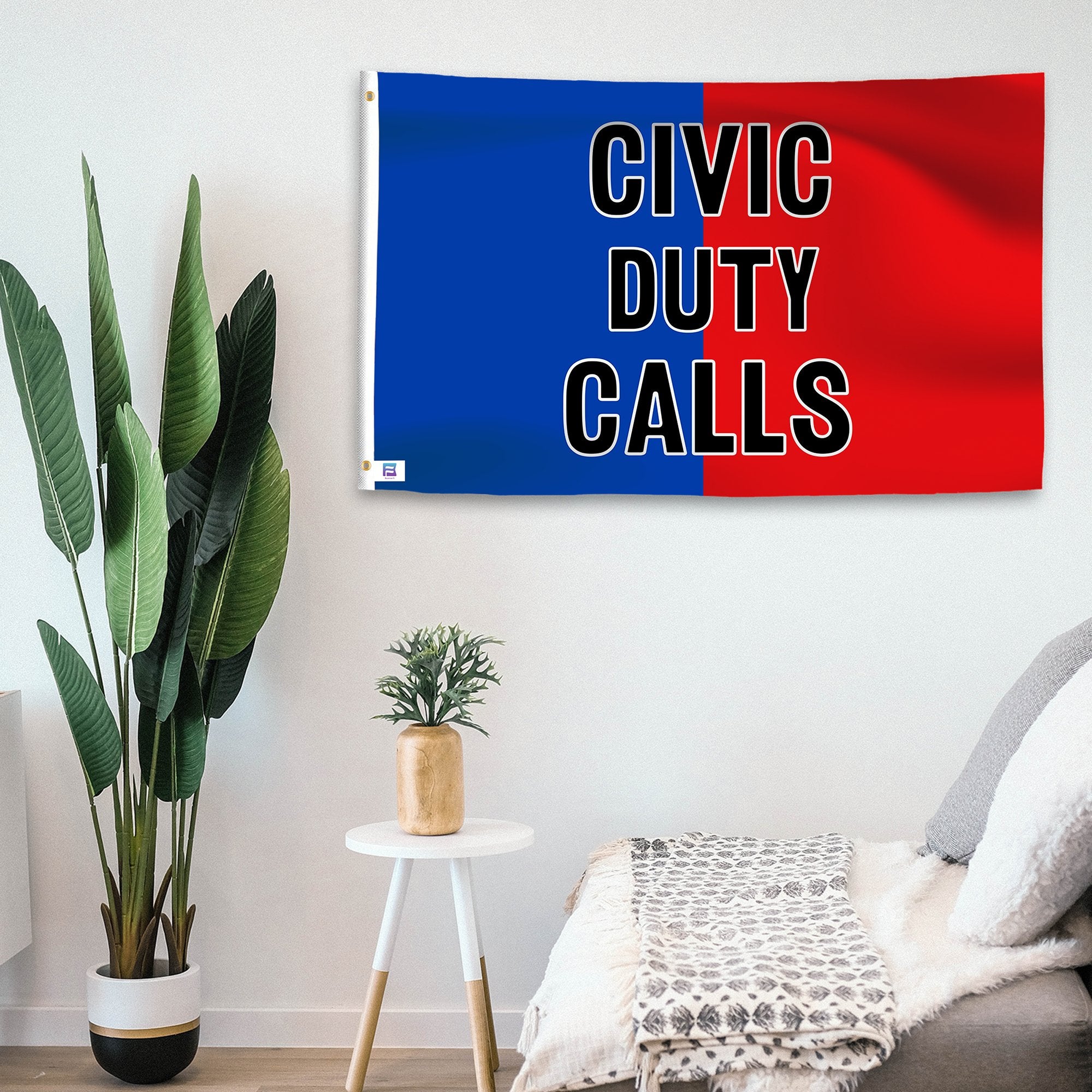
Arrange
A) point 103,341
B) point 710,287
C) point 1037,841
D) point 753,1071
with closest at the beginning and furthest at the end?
point 753,1071 < point 1037,841 < point 103,341 < point 710,287

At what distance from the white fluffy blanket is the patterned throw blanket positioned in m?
0.02

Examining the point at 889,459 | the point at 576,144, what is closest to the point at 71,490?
the point at 576,144

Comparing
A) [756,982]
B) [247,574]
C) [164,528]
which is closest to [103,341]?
[164,528]

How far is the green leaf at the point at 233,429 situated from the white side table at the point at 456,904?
0.64 m

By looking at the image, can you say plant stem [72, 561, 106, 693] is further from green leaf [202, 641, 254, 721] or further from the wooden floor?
the wooden floor

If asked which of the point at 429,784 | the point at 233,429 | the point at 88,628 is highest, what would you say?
the point at 233,429

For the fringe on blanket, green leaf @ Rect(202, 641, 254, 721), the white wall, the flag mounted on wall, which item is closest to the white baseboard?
the white wall

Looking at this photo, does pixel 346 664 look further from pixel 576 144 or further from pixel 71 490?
pixel 576 144

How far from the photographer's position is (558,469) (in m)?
2.35

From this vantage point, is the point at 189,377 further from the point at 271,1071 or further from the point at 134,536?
the point at 271,1071

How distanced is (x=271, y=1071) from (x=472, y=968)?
1.82 feet

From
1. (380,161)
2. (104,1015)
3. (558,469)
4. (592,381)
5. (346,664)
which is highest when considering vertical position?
(380,161)

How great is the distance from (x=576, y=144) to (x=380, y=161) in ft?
1.32

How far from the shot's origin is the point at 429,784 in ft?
6.42
